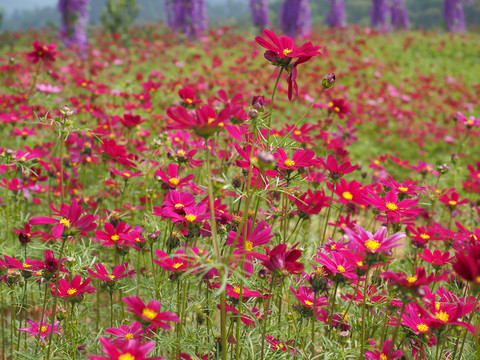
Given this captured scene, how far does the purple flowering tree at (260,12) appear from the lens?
16.1 m

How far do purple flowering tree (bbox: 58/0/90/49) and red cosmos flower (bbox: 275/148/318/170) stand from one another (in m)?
10.6

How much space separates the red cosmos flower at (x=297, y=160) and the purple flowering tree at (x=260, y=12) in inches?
637

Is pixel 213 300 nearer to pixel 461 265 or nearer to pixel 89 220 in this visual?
pixel 89 220

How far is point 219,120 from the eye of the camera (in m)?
0.76

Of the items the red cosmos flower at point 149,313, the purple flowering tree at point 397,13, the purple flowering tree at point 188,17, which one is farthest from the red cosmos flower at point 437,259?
the purple flowering tree at point 397,13

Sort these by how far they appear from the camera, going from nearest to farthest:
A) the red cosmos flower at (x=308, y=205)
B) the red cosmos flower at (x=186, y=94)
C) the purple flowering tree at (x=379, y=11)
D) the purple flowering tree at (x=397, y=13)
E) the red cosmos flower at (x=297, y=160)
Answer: the red cosmos flower at (x=297, y=160) → the red cosmos flower at (x=308, y=205) → the red cosmos flower at (x=186, y=94) → the purple flowering tree at (x=379, y=11) → the purple flowering tree at (x=397, y=13)

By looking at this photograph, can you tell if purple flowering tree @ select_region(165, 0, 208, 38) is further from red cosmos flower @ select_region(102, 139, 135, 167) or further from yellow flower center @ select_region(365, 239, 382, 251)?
yellow flower center @ select_region(365, 239, 382, 251)

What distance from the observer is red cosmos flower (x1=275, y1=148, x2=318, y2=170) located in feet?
3.51

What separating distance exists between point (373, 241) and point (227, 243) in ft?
1.50

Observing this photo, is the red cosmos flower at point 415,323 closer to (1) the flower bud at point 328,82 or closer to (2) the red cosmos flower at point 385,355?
(2) the red cosmos flower at point 385,355

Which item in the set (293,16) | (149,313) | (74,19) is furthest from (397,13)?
(149,313)

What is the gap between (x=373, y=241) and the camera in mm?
927

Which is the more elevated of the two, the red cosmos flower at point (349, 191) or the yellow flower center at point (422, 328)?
the red cosmos flower at point (349, 191)

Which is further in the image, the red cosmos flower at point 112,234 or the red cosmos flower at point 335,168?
the red cosmos flower at point 335,168
